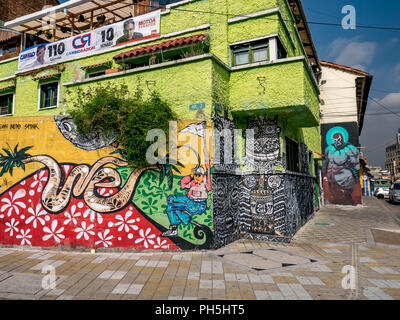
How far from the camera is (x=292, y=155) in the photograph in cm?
1027

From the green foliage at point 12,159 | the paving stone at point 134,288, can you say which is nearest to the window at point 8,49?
the green foliage at point 12,159

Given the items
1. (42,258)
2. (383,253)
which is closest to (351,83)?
(383,253)

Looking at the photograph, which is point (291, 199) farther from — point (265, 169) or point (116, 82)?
point (116, 82)

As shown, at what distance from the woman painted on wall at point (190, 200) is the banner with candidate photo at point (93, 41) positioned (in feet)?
20.3

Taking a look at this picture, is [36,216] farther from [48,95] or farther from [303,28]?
[303,28]

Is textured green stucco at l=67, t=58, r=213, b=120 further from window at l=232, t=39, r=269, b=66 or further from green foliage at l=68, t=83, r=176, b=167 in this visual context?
window at l=232, t=39, r=269, b=66

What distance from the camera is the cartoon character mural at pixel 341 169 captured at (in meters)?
18.7

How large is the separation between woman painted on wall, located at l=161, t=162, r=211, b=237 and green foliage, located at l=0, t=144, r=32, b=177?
4.60m

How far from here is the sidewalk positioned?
14.2 ft

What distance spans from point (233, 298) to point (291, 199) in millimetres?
5436

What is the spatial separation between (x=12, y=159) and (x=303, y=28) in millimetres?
14316

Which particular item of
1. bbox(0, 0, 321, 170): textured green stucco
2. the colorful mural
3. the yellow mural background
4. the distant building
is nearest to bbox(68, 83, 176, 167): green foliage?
the colorful mural

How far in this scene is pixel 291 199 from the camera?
8852 millimetres

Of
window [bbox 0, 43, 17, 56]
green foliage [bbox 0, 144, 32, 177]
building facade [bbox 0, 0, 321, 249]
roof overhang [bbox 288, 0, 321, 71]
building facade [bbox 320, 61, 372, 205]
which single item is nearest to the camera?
building facade [bbox 0, 0, 321, 249]
